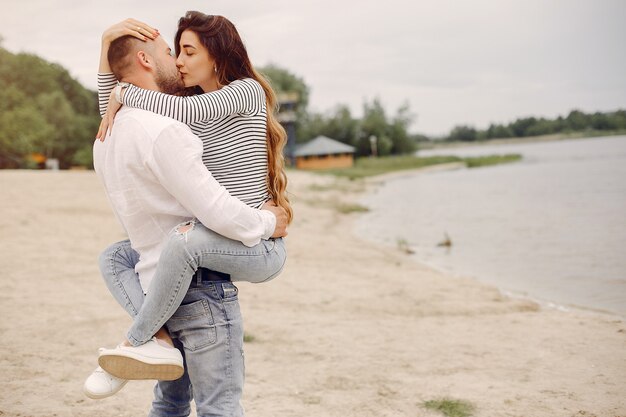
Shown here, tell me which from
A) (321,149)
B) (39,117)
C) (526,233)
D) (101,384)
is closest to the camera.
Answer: (101,384)

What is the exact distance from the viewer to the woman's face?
2635 mm

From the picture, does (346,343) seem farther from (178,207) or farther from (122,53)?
(122,53)

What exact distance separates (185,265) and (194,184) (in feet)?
1.00

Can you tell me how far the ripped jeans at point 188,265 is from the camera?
2.39 meters

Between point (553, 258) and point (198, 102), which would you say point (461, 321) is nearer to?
point (198, 102)

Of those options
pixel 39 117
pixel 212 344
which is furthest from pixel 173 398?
pixel 39 117


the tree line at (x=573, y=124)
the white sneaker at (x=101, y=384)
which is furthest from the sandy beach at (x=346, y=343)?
the tree line at (x=573, y=124)

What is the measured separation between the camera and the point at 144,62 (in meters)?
2.58

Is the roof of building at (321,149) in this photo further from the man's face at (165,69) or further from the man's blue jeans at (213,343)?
the man's blue jeans at (213,343)

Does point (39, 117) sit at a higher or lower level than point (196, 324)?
higher

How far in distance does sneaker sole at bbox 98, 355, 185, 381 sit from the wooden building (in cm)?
5922

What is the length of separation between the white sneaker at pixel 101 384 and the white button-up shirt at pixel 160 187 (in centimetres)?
46

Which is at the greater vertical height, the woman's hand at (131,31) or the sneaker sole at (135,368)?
the woman's hand at (131,31)

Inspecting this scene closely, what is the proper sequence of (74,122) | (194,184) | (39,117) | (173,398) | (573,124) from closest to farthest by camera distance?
(194,184), (173,398), (573,124), (39,117), (74,122)
